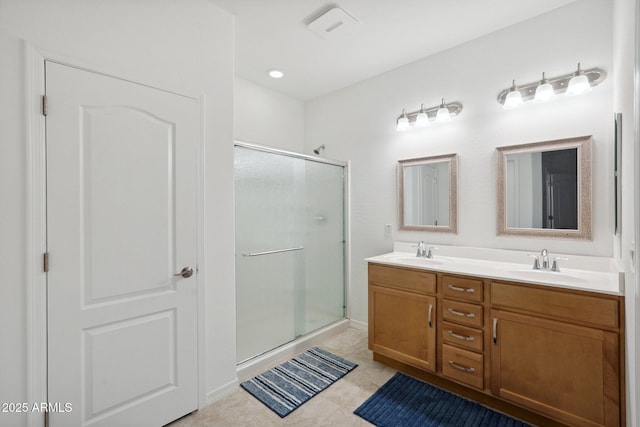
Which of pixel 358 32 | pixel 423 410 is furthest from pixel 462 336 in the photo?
pixel 358 32

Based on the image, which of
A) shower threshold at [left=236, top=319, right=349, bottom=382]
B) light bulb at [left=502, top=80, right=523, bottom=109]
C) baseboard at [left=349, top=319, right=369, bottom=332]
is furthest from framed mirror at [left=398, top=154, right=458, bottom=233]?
shower threshold at [left=236, top=319, right=349, bottom=382]

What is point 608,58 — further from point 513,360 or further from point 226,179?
point 226,179

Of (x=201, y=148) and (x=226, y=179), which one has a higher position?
(x=201, y=148)

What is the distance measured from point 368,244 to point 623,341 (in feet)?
6.32

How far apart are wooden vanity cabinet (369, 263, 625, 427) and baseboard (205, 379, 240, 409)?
1116mm

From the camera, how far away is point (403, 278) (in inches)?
88.2

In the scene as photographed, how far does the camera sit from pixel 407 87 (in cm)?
280

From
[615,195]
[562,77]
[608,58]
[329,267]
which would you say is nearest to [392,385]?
[329,267]

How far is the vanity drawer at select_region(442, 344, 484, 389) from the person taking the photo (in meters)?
1.88

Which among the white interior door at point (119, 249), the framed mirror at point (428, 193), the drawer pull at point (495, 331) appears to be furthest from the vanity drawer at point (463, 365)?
the white interior door at point (119, 249)

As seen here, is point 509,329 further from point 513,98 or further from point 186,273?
point 186,273

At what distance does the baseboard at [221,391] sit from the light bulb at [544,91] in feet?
9.31

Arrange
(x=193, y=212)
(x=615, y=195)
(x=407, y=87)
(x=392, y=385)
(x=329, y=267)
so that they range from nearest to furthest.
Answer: (x=615, y=195) → (x=193, y=212) → (x=392, y=385) → (x=407, y=87) → (x=329, y=267)

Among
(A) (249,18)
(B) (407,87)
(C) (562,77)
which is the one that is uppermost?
(A) (249,18)
